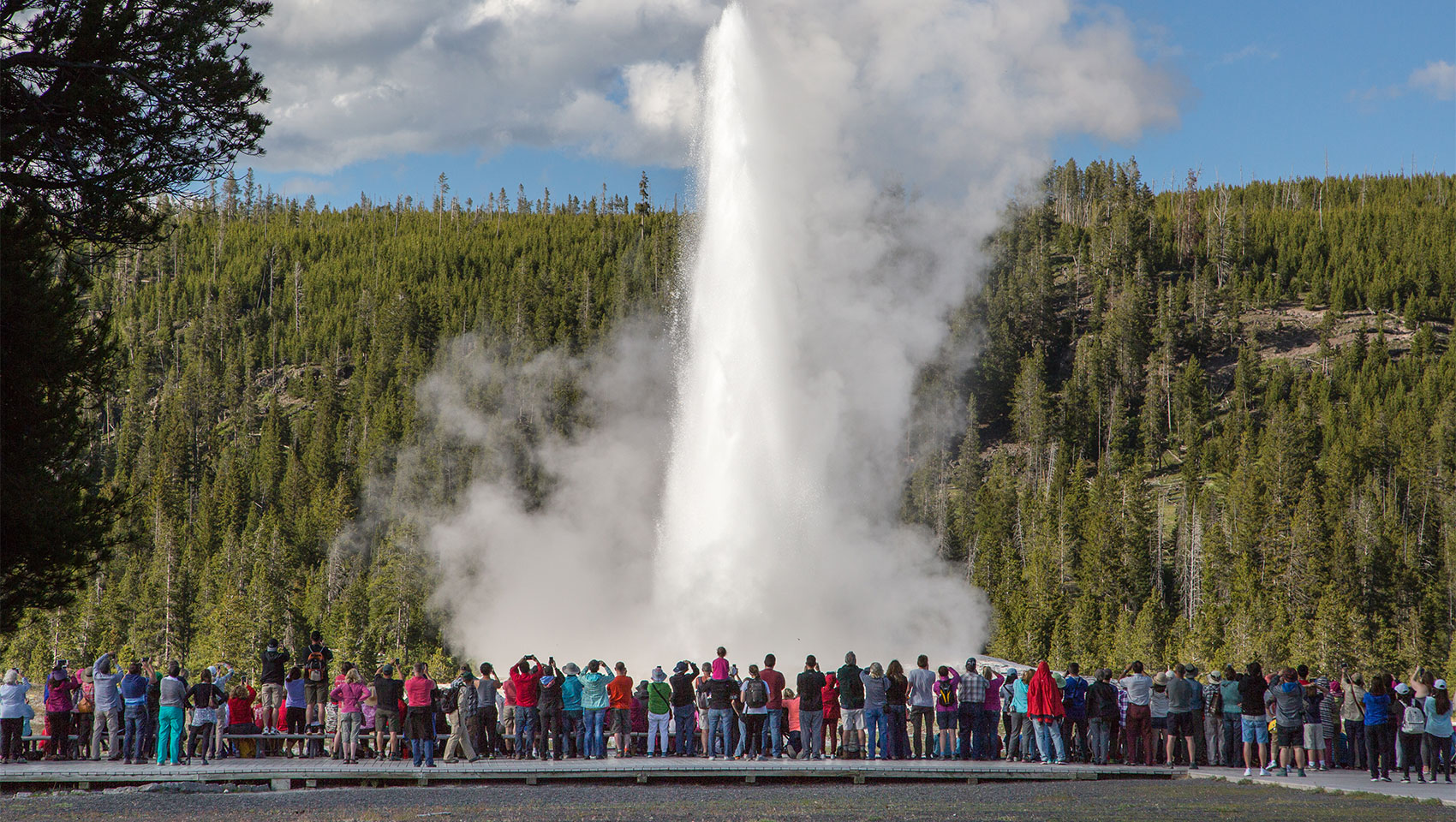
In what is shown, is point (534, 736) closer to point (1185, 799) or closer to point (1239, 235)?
point (1185, 799)

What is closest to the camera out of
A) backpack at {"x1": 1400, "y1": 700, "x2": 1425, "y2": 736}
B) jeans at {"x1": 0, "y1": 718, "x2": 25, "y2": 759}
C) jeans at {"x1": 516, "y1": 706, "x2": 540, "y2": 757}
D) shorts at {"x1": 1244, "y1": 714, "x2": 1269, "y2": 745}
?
backpack at {"x1": 1400, "y1": 700, "x2": 1425, "y2": 736}

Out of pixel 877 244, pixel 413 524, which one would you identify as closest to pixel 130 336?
pixel 413 524

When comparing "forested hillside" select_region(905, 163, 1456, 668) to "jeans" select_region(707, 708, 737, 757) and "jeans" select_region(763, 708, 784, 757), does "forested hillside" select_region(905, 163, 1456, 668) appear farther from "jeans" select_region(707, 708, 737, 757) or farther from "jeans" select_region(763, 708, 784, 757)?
"jeans" select_region(707, 708, 737, 757)

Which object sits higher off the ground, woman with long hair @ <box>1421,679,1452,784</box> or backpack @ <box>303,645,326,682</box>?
backpack @ <box>303,645,326,682</box>

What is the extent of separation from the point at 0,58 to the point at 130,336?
15187cm

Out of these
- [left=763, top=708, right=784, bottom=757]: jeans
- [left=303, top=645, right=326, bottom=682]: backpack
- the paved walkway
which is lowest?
the paved walkway

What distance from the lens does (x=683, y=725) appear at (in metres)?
17.7

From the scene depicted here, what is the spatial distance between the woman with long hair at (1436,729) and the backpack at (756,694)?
817cm

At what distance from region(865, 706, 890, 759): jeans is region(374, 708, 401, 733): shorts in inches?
247

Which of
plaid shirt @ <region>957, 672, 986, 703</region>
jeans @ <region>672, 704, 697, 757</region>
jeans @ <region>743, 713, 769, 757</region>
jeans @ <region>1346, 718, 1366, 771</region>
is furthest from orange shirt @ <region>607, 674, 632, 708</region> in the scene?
jeans @ <region>1346, 718, 1366, 771</region>

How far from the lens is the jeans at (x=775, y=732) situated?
1741 centimetres

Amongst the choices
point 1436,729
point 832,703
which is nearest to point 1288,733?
point 1436,729

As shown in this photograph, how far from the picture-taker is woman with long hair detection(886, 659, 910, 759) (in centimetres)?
1738

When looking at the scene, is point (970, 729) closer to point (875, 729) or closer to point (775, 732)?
point (875, 729)
